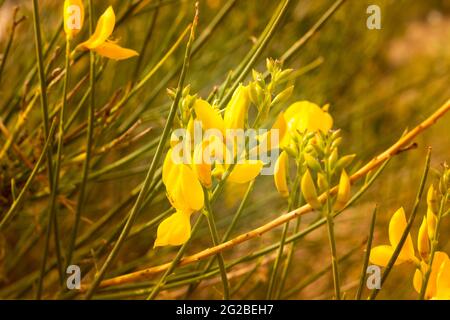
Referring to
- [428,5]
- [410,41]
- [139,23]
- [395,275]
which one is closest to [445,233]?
[395,275]

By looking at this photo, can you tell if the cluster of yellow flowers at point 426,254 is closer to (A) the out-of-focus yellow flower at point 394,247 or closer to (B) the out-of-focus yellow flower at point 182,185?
(A) the out-of-focus yellow flower at point 394,247

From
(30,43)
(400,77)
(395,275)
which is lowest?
(395,275)

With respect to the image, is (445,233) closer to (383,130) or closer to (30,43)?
(383,130)

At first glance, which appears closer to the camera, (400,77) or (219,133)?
(219,133)

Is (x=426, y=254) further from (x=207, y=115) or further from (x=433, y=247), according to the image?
(x=207, y=115)

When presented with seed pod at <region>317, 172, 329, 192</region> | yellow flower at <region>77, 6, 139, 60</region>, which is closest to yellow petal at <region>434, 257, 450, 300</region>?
seed pod at <region>317, 172, 329, 192</region>

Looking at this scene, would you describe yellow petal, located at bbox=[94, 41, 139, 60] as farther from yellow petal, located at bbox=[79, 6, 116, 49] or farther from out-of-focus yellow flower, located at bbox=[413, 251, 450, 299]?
out-of-focus yellow flower, located at bbox=[413, 251, 450, 299]

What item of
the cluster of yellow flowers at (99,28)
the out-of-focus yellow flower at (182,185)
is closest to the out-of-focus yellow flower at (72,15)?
the cluster of yellow flowers at (99,28)

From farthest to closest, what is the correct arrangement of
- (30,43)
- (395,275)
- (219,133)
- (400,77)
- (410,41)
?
(410,41)
(400,77)
(395,275)
(30,43)
(219,133)
